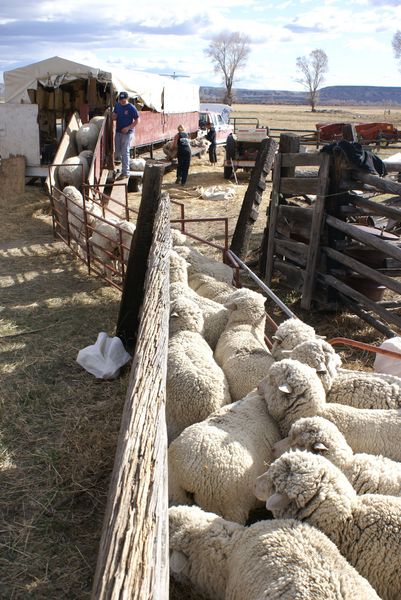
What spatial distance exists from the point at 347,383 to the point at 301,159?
184 inches

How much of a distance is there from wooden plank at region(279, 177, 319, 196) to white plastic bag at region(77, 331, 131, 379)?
3.39 metres

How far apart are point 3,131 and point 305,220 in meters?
9.93

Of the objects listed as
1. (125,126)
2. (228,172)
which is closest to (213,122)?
(228,172)

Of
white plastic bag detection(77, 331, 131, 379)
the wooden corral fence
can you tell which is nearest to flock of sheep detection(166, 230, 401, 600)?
white plastic bag detection(77, 331, 131, 379)

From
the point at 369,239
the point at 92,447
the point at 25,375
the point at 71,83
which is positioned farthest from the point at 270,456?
the point at 71,83

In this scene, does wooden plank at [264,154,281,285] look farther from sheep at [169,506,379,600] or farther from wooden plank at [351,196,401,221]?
sheep at [169,506,379,600]

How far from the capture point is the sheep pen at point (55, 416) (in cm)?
337

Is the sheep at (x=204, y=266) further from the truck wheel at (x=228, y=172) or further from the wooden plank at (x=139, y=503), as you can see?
the truck wheel at (x=228, y=172)

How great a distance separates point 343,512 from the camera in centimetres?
267

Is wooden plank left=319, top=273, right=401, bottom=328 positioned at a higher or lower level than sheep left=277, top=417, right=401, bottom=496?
lower

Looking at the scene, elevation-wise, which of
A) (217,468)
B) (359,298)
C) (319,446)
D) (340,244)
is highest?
(340,244)

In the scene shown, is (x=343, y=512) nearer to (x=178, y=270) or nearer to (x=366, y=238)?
(x=178, y=270)

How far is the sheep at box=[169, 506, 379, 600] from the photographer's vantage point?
2.23 meters

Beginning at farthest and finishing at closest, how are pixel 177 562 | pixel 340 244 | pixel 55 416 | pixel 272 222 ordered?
pixel 272 222 < pixel 340 244 < pixel 55 416 < pixel 177 562
